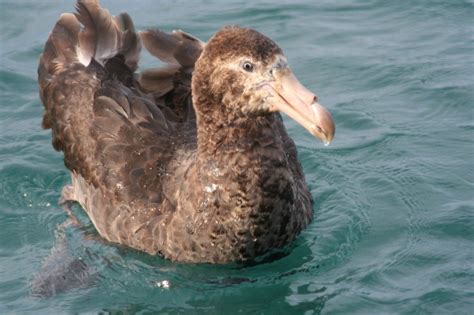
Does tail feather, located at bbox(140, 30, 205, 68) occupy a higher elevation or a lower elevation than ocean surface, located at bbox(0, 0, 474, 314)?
higher

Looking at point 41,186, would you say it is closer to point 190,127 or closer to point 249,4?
point 190,127

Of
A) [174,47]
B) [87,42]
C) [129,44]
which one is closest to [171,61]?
[174,47]

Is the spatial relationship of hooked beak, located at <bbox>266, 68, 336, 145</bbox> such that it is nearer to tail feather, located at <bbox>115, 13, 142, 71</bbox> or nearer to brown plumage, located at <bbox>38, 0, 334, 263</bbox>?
brown plumage, located at <bbox>38, 0, 334, 263</bbox>

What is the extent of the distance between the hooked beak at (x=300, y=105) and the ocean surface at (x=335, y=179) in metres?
1.28

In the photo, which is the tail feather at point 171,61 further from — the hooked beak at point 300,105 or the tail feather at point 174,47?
the hooked beak at point 300,105

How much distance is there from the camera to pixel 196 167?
24.3ft

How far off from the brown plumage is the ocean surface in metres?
0.27

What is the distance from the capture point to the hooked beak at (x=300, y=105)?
261 inches

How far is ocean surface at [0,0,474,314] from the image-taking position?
7422mm

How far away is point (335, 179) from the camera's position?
901 centimetres

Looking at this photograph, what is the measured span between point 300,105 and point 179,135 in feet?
5.07

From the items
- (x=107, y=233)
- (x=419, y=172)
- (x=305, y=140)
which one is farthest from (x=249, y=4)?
(x=107, y=233)

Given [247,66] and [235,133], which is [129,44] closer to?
[235,133]

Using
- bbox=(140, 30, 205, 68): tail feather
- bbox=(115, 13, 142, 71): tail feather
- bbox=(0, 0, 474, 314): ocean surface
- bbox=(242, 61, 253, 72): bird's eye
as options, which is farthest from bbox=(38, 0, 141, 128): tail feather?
bbox=(242, 61, 253, 72): bird's eye
